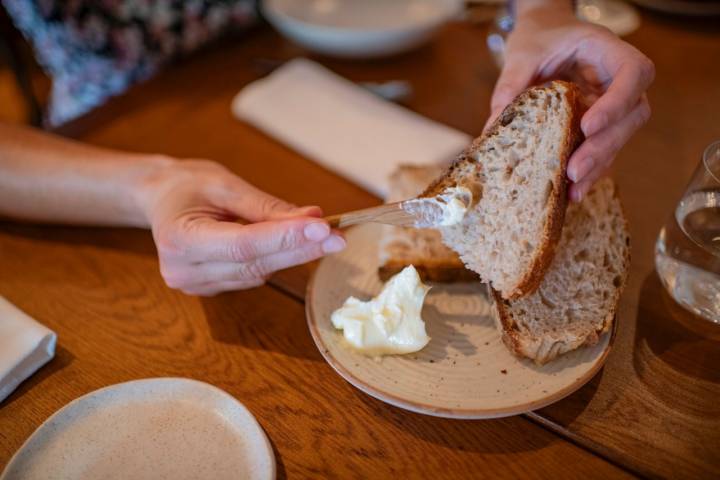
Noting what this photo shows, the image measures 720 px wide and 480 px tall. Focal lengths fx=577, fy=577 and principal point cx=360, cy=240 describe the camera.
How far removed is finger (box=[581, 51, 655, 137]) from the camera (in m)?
0.88

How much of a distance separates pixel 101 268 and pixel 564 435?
0.87m

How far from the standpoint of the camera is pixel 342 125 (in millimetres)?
1420

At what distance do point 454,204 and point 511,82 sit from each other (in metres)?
0.31

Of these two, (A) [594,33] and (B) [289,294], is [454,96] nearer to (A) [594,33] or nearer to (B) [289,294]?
(A) [594,33]

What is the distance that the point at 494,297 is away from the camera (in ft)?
3.10

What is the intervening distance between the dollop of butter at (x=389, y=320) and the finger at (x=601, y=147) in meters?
0.30

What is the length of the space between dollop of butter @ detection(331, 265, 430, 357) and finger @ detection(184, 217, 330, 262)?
0.45 ft

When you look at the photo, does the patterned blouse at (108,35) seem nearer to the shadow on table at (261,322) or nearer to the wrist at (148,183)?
the wrist at (148,183)

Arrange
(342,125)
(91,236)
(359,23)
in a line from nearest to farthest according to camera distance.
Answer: (91,236), (342,125), (359,23)

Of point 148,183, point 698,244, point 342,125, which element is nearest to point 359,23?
point 342,125

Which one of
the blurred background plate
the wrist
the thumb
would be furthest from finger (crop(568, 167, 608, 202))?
the blurred background plate

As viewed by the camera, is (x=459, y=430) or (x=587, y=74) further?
(x=587, y=74)

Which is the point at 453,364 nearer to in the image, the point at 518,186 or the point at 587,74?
the point at 518,186

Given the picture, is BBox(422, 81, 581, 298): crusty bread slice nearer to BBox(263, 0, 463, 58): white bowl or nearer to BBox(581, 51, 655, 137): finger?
BBox(581, 51, 655, 137): finger
